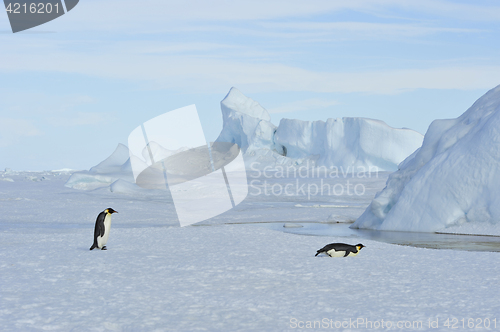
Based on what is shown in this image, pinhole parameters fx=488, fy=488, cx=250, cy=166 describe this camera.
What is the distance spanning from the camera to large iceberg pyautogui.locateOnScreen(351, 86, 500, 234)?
901 centimetres

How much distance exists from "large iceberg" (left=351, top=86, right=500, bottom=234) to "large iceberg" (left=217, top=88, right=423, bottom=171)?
21.4 meters

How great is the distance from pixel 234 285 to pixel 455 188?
6233mm

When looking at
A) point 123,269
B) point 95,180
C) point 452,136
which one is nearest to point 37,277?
point 123,269

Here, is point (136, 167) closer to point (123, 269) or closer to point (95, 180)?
point (95, 180)

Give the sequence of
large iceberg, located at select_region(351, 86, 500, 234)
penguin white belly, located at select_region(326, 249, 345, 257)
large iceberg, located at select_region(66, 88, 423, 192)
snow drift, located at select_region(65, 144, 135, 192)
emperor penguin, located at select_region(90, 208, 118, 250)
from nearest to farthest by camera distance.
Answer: penguin white belly, located at select_region(326, 249, 345, 257) < emperor penguin, located at select_region(90, 208, 118, 250) < large iceberg, located at select_region(351, 86, 500, 234) < snow drift, located at select_region(65, 144, 135, 192) < large iceberg, located at select_region(66, 88, 423, 192)

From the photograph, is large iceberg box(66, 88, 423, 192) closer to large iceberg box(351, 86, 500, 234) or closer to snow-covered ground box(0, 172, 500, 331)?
large iceberg box(351, 86, 500, 234)

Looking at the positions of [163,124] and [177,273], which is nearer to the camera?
[177,273]

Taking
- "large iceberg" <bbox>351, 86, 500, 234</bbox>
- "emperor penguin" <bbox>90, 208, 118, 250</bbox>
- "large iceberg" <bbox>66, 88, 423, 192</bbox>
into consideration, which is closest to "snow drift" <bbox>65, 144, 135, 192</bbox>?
"large iceberg" <bbox>66, 88, 423, 192</bbox>

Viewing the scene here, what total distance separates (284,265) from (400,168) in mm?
6680

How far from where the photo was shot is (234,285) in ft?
15.0

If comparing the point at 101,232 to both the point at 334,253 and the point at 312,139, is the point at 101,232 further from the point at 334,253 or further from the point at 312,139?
the point at 312,139

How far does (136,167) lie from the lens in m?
27.9

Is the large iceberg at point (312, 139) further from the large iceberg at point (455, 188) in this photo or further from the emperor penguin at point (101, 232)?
the emperor penguin at point (101, 232)

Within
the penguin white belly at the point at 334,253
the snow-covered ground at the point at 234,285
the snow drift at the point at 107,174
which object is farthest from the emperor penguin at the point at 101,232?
the snow drift at the point at 107,174
